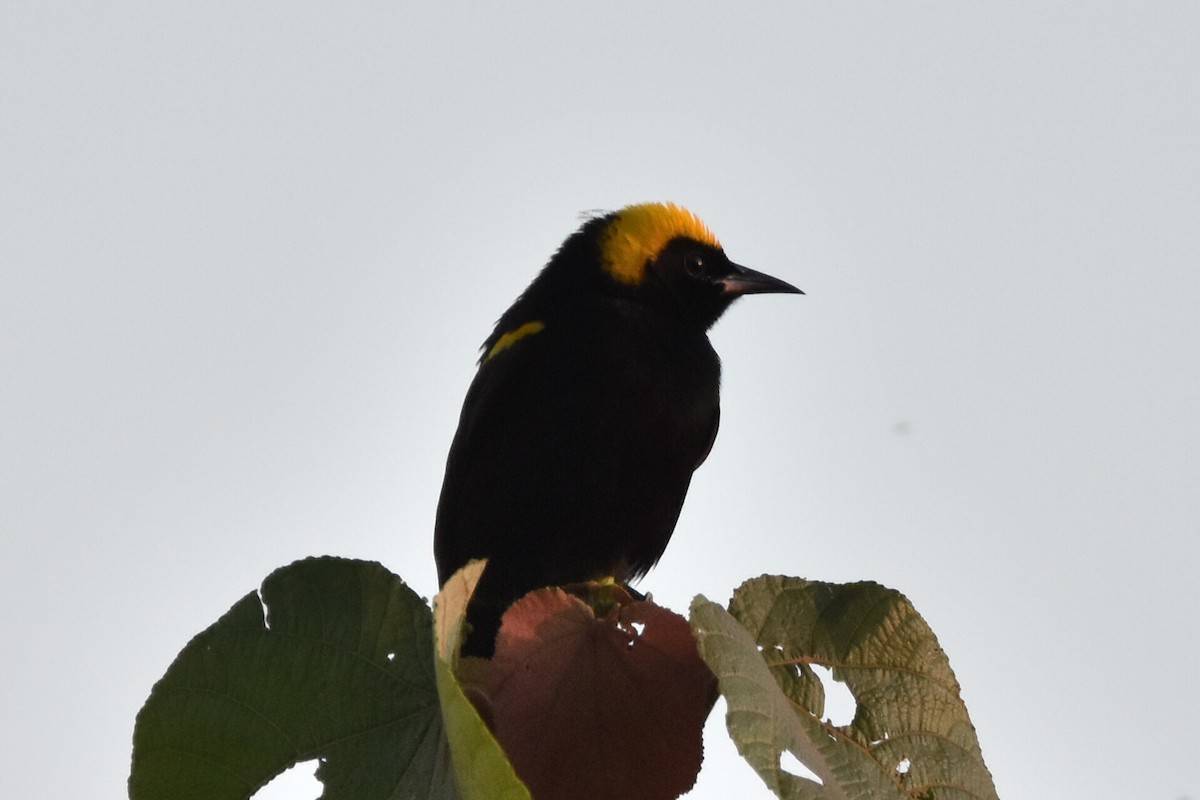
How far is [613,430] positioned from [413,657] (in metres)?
2.76

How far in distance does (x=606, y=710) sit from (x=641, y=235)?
3.86 metres

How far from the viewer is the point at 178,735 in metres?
1.60

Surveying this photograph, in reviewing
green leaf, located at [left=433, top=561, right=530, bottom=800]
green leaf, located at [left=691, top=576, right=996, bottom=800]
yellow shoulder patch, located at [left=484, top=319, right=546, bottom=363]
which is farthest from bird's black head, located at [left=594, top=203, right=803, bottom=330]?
green leaf, located at [left=433, top=561, right=530, bottom=800]

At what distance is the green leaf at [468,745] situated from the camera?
1.19 meters

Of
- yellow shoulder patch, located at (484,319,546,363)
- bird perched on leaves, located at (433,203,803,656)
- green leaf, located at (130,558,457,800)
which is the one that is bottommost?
green leaf, located at (130,558,457,800)

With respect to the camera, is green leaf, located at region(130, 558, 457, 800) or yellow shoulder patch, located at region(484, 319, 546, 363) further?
yellow shoulder patch, located at region(484, 319, 546, 363)

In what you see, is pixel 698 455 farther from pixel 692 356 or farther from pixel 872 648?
pixel 872 648

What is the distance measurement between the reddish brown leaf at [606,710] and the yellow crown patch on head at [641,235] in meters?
3.59

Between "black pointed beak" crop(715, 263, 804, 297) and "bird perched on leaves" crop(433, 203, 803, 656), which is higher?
"black pointed beak" crop(715, 263, 804, 297)

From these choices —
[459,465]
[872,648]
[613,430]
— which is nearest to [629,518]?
[613,430]

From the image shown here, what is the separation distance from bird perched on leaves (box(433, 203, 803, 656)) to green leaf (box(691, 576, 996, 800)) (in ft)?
8.20

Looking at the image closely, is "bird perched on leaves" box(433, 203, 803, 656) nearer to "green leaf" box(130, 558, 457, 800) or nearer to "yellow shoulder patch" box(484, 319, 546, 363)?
"yellow shoulder patch" box(484, 319, 546, 363)

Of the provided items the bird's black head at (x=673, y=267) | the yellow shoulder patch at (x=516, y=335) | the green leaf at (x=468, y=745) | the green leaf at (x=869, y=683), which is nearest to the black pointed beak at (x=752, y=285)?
the bird's black head at (x=673, y=267)

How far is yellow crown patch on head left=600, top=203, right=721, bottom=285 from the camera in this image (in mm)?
5184
